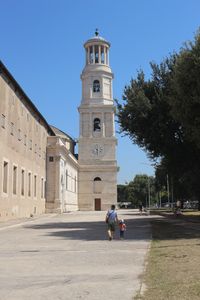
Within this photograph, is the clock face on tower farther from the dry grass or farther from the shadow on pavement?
the dry grass

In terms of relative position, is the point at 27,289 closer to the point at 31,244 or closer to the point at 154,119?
the point at 31,244

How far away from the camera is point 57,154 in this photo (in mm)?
65062

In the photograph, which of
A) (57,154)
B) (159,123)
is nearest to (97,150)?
(57,154)

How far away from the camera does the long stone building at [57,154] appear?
4097 cm

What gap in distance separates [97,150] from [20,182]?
1636 inches

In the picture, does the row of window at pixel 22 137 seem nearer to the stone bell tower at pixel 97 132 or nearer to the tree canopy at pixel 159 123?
the tree canopy at pixel 159 123

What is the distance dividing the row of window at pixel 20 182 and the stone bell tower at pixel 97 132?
27787mm

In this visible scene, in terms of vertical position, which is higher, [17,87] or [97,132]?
[97,132]

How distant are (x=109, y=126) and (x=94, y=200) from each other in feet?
46.3

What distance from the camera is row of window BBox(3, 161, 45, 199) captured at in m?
40.1

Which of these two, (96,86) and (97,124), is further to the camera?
(97,124)

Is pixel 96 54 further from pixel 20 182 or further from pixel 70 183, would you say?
pixel 20 182

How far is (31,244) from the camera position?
1847 cm

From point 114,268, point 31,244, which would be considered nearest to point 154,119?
point 31,244
